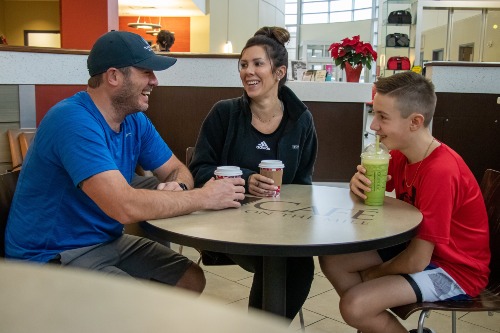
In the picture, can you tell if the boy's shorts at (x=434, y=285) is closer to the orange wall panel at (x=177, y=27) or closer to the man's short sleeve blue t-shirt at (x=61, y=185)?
the man's short sleeve blue t-shirt at (x=61, y=185)

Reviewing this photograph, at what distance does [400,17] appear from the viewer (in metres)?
8.53

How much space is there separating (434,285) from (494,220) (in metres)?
0.45

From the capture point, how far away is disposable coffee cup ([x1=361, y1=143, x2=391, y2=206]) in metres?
1.76

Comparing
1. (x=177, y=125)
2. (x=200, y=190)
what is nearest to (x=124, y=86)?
(x=200, y=190)

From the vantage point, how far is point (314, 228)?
1531 millimetres

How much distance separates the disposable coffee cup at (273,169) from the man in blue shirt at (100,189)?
6.0 inches

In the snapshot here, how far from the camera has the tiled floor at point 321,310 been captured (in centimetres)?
271

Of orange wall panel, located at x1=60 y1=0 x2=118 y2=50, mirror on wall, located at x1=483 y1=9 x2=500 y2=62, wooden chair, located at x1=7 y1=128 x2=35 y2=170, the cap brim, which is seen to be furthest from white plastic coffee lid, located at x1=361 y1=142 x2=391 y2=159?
mirror on wall, located at x1=483 y1=9 x2=500 y2=62

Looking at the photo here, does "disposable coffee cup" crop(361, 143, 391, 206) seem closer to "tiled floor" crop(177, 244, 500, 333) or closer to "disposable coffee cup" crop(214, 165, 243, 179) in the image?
"disposable coffee cup" crop(214, 165, 243, 179)

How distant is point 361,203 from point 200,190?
0.57 meters

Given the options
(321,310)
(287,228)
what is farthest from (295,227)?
(321,310)

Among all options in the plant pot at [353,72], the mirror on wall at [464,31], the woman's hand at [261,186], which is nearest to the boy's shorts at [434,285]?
the woman's hand at [261,186]

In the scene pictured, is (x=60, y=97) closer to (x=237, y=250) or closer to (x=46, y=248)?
(x=46, y=248)

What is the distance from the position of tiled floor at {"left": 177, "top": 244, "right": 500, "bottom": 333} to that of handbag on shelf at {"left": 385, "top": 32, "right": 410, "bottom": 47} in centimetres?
601
